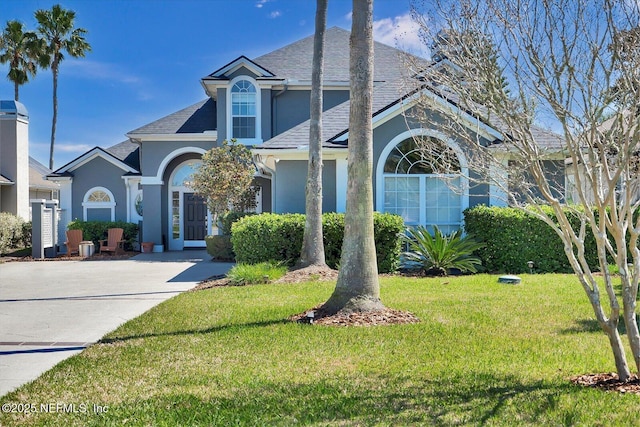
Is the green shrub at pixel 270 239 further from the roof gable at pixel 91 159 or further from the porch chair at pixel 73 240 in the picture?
the roof gable at pixel 91 159

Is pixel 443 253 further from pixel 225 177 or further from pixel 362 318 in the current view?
pixel 225 177

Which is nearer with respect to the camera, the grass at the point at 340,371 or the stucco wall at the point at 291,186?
the grass at the point at 340,371

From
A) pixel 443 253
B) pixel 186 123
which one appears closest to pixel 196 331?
pixel 443 253

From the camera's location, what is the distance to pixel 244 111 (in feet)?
70.9

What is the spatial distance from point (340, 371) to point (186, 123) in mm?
19299

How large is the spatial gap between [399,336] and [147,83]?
2116 centimetres

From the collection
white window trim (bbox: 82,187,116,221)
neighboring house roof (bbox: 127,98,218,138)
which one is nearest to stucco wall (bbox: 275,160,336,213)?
neighboring house roof (bbox: 127,98,218,138)

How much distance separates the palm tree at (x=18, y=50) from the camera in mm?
32875

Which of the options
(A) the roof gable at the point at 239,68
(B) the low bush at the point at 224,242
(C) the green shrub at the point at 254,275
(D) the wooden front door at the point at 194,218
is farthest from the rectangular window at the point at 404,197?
(D) the wooden front door at the point at 194,218

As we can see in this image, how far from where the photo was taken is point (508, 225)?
13156mm

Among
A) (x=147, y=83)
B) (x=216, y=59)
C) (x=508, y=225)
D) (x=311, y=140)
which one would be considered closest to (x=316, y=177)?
(x=311, y=140)

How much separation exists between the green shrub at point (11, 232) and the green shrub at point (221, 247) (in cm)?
845

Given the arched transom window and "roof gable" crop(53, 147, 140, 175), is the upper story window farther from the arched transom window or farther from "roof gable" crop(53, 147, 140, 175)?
the arched transom window

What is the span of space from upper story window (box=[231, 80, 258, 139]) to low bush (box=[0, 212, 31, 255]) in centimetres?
937
